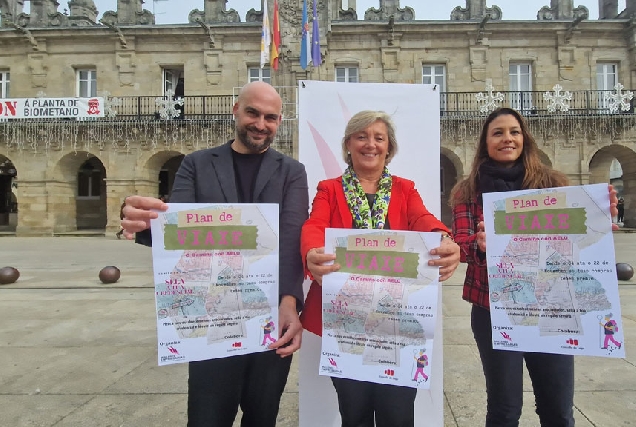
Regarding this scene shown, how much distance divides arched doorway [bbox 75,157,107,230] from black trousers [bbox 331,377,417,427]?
23374mm

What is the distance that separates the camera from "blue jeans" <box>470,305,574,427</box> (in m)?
1.91

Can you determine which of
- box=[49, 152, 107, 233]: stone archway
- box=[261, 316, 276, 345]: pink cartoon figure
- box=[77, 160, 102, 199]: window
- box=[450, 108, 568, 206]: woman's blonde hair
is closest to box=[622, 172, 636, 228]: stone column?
box=[450, 108, 568, 206]: woman's blonde hair

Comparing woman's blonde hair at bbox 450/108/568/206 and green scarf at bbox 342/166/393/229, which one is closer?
green scarf at bbox 342/166/393/229

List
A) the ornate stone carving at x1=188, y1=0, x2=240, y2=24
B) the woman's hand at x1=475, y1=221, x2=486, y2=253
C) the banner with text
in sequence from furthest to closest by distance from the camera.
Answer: the ornate stone carving at x1=188, y1=0, x2=240, y2=24 → the banner with text → the woman's hand at x1=475, y1=221, x2=486, y2=253

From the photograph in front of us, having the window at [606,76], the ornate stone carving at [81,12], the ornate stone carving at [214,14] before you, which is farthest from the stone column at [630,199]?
the ornate stone carving at [81,12]

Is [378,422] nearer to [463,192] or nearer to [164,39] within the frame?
[463,192]

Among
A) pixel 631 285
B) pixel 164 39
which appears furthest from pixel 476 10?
pixel 631 285

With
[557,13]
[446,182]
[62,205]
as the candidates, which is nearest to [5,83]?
[62,205]

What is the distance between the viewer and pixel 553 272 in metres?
1.87

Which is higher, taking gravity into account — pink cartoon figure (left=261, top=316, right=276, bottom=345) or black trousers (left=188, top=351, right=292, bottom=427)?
pink cartoon figure (left=261, top=316, right=276, bottom=345)

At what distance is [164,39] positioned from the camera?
1969 centimetres

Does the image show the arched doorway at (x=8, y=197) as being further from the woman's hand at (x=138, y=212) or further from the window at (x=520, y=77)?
the woman's hand at (x=138, y=212)

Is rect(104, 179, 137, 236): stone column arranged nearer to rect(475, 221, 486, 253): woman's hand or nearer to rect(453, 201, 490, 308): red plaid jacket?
rect(453, 201, 490, 308): red plaid jacket

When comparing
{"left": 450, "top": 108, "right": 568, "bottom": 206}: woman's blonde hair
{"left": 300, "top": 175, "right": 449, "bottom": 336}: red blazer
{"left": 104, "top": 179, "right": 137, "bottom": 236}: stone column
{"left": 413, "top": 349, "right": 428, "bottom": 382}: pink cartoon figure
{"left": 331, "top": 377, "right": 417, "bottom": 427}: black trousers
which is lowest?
{"left": 331, "top": 377, "right": 417, "bottom": 427}: black trousers
